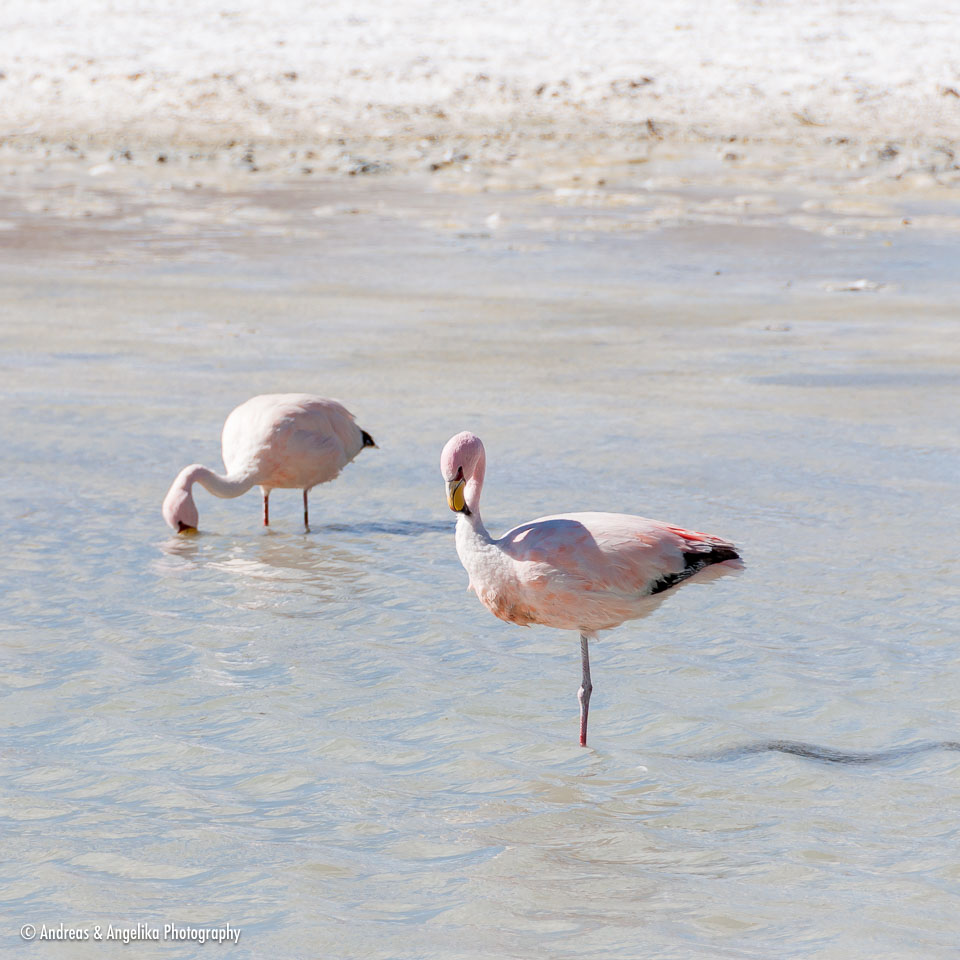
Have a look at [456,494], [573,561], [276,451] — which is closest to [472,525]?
[456,494]

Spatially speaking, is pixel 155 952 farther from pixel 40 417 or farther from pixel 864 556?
pixel 40 417

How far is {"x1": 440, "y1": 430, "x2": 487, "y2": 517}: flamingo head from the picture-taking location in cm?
518

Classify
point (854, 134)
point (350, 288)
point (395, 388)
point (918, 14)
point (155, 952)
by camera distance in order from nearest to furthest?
point (155, 952)
point (395, 388)
point (350, 288)
point (854, 134)
point (918, 14)

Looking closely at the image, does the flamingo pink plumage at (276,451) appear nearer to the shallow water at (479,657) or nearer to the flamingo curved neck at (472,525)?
the shallow water at (479,657)

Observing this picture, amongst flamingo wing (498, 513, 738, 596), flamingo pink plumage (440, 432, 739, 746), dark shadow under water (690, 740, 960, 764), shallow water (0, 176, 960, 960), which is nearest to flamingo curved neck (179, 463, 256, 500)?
shallow water (0, 176, 960, 960)

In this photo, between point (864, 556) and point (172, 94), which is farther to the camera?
point (172, 94)

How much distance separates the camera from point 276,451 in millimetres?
7535

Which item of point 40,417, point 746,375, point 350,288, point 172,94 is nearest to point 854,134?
point 172,94

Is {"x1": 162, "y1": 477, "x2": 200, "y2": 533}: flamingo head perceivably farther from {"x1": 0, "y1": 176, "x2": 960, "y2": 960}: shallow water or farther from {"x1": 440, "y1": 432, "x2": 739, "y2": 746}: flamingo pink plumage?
{"x1": 440, "y1": 432, "x2": 739, "y2": 746}: flamingo pink plumage

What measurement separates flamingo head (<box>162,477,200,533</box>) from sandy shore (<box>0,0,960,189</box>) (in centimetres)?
1553

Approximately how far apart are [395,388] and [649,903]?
6.52 meters

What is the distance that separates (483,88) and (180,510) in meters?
22.0

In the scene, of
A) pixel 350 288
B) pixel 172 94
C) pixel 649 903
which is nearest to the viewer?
pixel 649 903

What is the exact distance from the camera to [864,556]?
A: 694 centimetres
